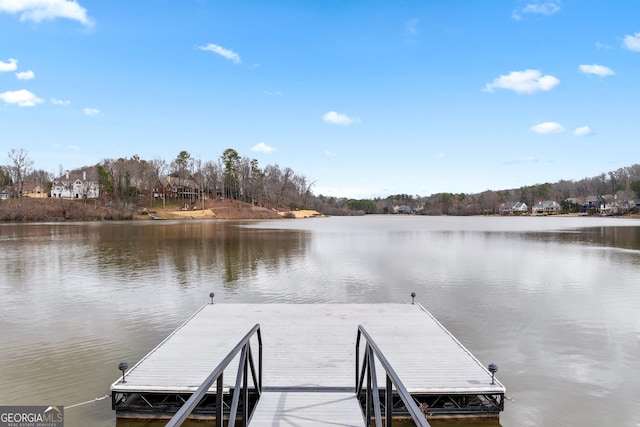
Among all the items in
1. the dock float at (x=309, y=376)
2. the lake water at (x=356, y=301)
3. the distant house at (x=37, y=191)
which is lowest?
the lake water at (x=356, y=301)

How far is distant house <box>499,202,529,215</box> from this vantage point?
15052 centimetres

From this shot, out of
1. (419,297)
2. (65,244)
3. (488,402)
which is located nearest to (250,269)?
(419,297)

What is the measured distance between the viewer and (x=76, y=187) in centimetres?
10288

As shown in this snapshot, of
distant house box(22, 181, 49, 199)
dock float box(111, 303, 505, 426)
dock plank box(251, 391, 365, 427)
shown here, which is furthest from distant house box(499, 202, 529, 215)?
dock plank box(251, 391, 365, 427)

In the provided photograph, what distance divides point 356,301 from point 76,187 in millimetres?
108998

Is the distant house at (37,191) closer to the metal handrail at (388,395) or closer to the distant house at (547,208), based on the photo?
the metal handrail at (388,395)

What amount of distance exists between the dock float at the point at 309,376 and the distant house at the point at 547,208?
15334 cm

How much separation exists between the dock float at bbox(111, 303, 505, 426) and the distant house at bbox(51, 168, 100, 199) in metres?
103

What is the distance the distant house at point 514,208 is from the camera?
494 ft

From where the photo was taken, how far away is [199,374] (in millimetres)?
7094

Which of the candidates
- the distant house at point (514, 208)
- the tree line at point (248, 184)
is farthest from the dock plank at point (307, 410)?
the distant house at point (514, 208)

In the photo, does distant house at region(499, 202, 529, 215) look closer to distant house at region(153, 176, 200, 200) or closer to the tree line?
the tree line

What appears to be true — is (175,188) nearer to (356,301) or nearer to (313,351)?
(356,301)

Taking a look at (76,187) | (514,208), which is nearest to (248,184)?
(76,187)
